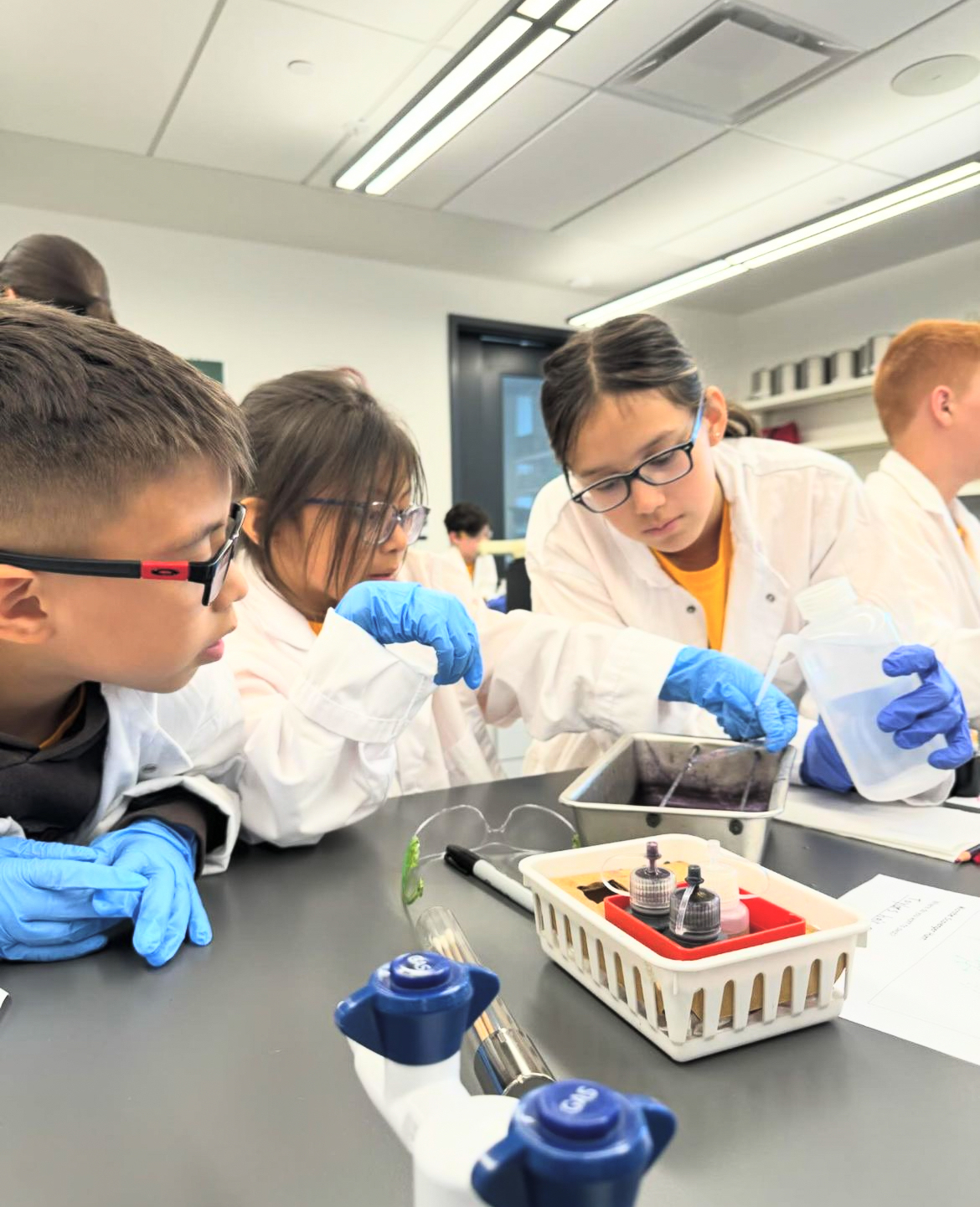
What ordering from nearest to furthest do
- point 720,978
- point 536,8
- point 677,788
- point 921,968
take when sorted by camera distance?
point 720,978 → point 921,968 → point 677,788 → point 536,8

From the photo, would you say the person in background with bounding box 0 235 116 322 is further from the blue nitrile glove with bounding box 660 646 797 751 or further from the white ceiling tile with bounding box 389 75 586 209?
the white ceiling tile with bounding box 389 75 586 209

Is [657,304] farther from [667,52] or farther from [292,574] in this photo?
[292,574]

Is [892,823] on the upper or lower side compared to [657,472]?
lower

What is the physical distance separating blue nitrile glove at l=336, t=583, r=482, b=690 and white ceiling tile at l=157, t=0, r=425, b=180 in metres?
1.98

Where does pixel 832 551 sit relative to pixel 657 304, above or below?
below

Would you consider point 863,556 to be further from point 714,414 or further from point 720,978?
point 720,978

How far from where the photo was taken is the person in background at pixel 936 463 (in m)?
1.81

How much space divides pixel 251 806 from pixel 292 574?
0.39m

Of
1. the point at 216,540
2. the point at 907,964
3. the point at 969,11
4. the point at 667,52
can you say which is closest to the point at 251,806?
the point at 216,540

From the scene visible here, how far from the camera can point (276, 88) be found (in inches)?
102

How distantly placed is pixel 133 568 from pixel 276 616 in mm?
459

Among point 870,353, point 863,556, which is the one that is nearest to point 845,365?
point 870,353

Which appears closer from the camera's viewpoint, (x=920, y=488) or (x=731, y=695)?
(x=731, y=695)

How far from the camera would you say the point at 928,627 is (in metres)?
1.55
